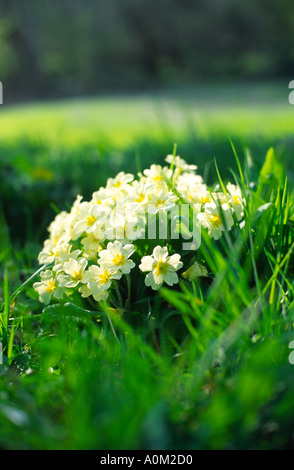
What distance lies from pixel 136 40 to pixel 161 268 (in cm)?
2173

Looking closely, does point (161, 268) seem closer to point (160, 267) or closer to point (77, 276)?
point (160, 267)

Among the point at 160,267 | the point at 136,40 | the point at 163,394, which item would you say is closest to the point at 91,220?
the point at 160,267

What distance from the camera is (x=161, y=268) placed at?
1.16m

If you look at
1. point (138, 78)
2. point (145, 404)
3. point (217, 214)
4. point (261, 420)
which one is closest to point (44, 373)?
point (145, 404)

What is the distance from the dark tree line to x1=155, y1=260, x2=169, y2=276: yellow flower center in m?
19.2

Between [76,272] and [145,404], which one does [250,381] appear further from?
[76,272]

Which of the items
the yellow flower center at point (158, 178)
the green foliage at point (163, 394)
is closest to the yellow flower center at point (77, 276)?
the green foliage at point (163, 394)

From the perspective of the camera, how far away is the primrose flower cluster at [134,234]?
1.16 metres

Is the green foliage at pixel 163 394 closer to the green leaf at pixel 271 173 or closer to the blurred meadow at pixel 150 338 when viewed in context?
the blurred meadow at pixel 150 338

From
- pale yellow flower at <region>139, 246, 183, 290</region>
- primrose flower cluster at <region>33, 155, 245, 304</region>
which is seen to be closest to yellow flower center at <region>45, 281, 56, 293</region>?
primrose flower cluster at <region>33, 155, 245, 304</region>
